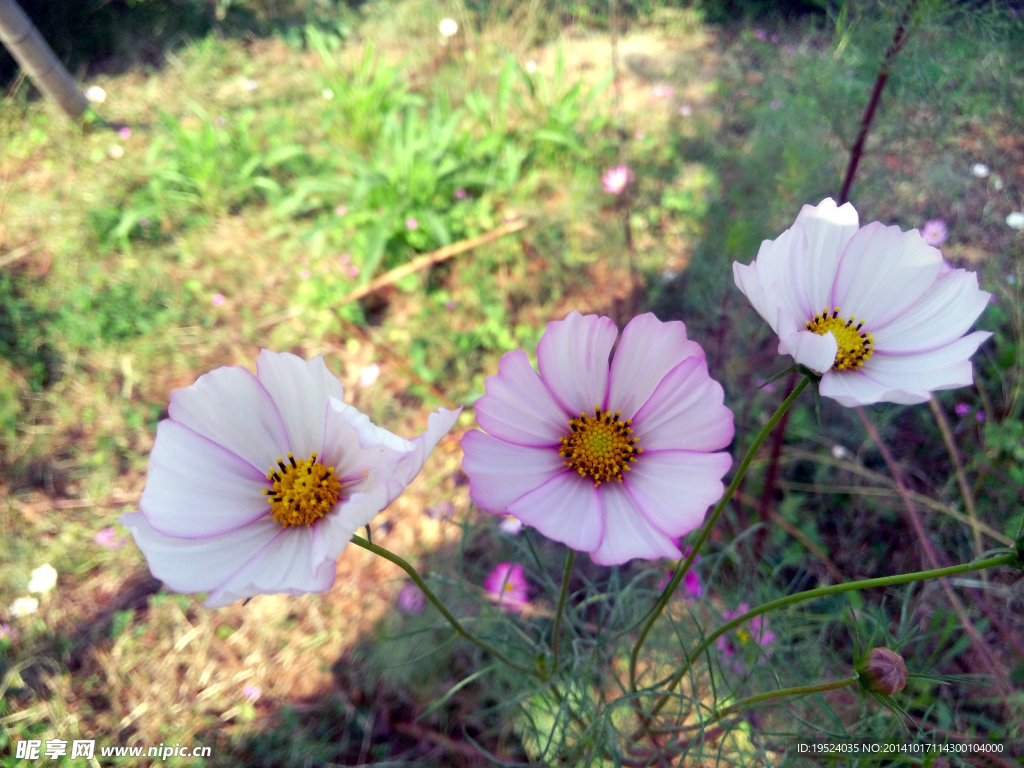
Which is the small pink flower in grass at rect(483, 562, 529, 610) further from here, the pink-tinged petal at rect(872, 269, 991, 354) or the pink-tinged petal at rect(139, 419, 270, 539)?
the pink-tinged petal at rect(872, 269, 991, 354)

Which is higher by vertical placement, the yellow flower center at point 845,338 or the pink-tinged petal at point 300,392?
the pink-tinged petal at point 300,392

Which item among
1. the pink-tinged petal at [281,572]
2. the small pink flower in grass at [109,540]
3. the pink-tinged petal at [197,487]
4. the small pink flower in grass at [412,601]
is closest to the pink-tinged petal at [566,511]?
the pink-tinged petal at [281,572]

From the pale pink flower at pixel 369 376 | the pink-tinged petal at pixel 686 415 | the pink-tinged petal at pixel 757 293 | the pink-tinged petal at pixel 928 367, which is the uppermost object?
the pink-tinged petal at pixel 757 293

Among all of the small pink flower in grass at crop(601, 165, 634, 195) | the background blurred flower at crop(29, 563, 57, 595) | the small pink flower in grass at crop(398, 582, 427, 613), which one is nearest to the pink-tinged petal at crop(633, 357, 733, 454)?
the small pink flower in grass at crop(398, 582, 427, 613)

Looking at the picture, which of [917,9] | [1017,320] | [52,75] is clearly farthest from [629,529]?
[52,75]

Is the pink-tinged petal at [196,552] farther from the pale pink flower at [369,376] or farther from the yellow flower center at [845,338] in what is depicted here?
the pale pink flower at [369,376]

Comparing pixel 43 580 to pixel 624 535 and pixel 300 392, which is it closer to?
pixel 300 392

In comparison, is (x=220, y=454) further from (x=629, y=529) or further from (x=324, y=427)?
(x=629, y=529)

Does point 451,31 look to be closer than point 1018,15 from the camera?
No
